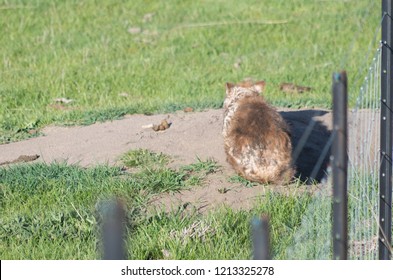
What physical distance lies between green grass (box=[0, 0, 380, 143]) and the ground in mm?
527

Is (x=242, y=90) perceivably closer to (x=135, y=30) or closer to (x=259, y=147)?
(x=259, y=147)

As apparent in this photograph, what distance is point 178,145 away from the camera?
840 centimetres

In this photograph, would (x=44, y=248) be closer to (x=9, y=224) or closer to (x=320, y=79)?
(x=9, y=224)

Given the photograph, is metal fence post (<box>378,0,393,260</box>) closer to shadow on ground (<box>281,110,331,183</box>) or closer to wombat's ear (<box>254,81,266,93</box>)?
shadow on ground (<box>281,110,331,183</box>)

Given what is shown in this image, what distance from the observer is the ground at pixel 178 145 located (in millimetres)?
7379

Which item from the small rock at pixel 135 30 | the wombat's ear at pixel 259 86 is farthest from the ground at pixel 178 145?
the small rock at pixel 135 30

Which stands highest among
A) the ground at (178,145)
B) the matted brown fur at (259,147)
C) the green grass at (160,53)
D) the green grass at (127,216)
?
the matted brown fur at (259,147)

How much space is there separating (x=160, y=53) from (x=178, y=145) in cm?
514

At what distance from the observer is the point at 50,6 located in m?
15.3

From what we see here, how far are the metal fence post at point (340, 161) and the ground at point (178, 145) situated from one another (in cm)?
297

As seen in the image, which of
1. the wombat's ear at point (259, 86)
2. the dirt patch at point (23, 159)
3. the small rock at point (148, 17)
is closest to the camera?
the dirt patch at point (23, 159)

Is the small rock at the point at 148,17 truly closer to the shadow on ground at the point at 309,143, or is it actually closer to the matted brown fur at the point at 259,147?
the shadow on ground at the point at 309,143

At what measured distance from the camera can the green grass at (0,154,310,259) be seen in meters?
6.34

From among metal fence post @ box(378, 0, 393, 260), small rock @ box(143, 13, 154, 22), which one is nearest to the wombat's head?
metal fence post @ box(378, 0, 393, 260)
